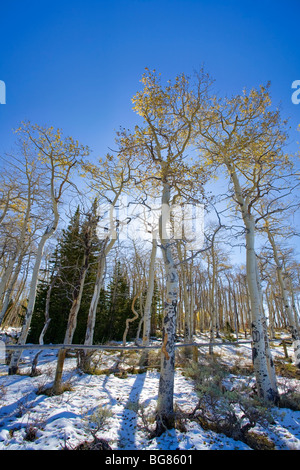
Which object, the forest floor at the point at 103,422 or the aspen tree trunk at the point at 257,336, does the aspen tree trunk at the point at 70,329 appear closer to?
the forest floor at the point at 103,422

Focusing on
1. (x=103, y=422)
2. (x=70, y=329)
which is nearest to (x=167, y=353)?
(x=103, y=422)

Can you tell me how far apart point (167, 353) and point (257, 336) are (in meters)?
3.03

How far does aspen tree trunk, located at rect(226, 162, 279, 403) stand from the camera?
5.20 metres

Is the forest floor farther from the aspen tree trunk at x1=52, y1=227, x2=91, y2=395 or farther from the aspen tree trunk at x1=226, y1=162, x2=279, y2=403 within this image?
the aspen tree trunk at x1=226, y1=162, x2=279, y2=403

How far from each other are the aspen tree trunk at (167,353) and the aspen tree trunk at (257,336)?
9.14ft

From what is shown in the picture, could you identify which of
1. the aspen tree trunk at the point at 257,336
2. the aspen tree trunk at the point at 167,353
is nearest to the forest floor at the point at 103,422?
the aspen tree trunk at the point at 167,353

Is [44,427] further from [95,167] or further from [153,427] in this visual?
[95,167]

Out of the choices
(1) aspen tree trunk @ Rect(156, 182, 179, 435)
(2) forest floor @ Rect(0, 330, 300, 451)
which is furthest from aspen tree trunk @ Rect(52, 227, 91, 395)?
(1) aspen tree trunk @ Rect(156, 182, 179, 435)

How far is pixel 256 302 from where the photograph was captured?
5824mm

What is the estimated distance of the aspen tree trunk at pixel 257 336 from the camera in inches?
205

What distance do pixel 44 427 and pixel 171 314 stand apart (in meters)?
2.87

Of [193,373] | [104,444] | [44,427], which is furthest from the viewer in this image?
[193,373]
